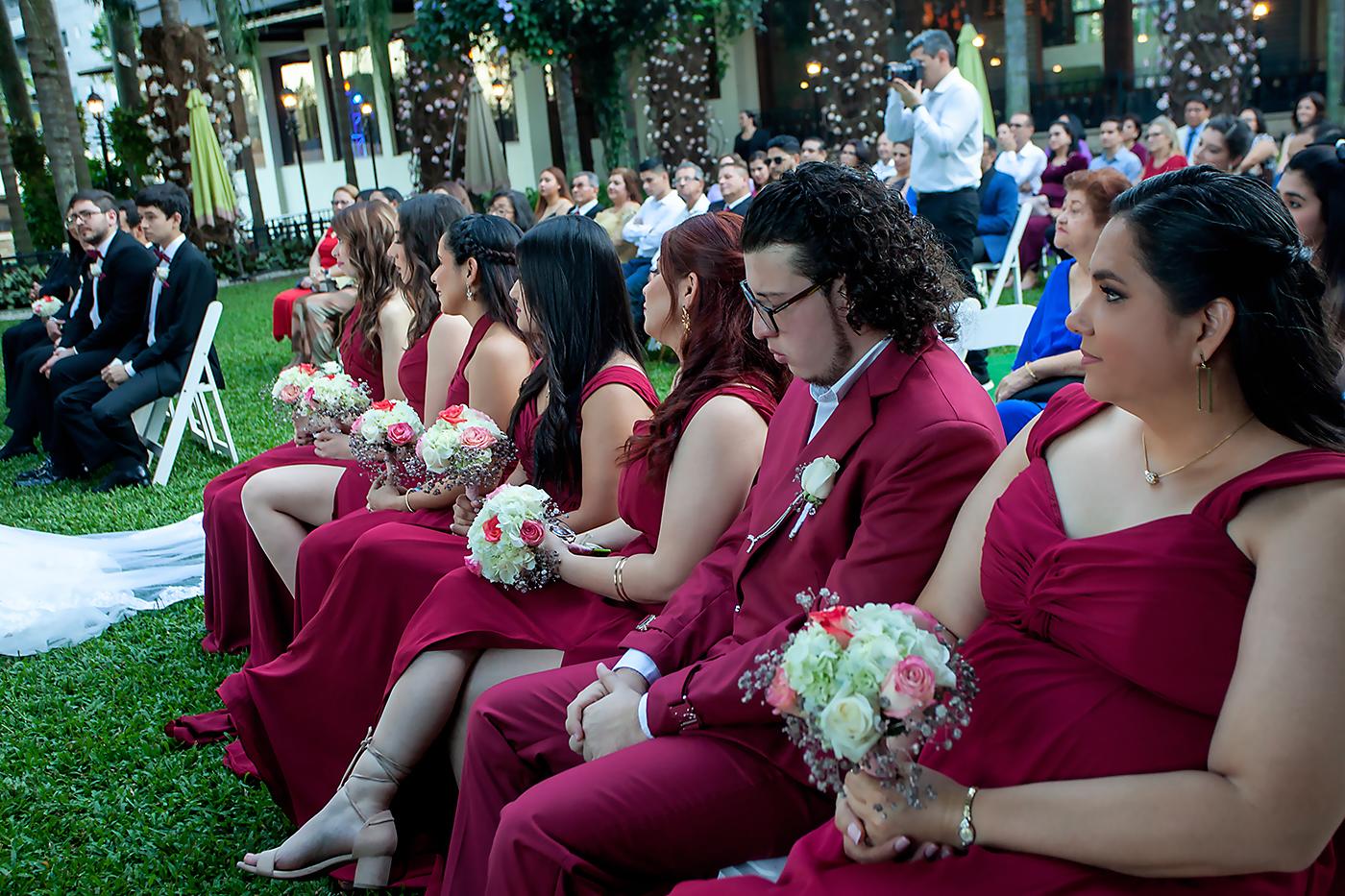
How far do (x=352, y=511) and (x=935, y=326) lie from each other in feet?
8.04

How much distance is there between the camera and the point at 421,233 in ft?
15.5

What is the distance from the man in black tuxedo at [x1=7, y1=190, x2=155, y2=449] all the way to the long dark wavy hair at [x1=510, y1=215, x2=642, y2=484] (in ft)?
17.7

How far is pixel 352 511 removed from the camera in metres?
4.03

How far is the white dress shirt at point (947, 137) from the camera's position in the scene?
8.13 m

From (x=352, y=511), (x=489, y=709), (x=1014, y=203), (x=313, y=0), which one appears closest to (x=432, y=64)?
(x=313, y=0)

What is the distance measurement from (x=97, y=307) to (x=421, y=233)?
173 inches

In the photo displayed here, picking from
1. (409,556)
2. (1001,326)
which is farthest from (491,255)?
(1001,326)

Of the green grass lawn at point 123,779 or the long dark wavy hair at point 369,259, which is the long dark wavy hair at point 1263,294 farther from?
the long dark wavy hair at point 369,259

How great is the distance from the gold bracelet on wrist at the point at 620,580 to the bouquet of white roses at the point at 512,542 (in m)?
0.17

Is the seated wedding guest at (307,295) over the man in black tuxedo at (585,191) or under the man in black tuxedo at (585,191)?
under

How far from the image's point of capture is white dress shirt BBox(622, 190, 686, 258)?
10.7 metres

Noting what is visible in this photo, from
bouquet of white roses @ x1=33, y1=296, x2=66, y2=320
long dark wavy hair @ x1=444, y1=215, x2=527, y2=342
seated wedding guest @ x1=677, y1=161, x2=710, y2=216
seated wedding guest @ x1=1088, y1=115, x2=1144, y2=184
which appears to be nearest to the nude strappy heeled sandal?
long dark wavy hair @ x1=444, y1=215, x2=527, y2=342

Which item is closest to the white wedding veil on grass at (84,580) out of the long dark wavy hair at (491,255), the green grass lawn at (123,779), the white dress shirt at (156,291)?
the green grass lawn at (123,779)

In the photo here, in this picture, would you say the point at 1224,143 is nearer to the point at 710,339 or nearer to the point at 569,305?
the point at 569,305
